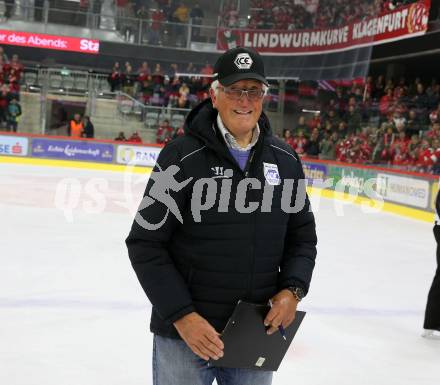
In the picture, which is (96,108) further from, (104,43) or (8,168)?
(8,168)

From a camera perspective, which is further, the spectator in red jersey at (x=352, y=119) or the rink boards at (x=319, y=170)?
the spectator in red jersey at (x=352, y=119)

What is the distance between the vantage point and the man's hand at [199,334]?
1644 mm

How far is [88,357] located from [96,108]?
14.9 m

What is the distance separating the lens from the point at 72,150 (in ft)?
54.7

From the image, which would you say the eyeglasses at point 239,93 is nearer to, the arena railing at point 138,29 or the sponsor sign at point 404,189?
the sponsor sign at point 404,189

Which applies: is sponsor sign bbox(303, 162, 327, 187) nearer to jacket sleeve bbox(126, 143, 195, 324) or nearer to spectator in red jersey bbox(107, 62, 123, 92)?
spectator in red jersey bbox(107, 62, 123, 92)

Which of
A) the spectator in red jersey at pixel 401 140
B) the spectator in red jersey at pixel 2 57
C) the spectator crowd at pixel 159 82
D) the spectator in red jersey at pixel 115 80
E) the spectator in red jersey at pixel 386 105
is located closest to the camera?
the spectator in red jersey at pixel 401 140

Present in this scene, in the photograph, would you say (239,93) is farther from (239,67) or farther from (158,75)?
(158,75)

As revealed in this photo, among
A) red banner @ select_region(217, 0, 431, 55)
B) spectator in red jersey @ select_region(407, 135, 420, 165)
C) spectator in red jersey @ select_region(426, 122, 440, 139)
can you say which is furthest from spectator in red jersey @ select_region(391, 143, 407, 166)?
red banner @ select_region(217, 0, 431, 55)

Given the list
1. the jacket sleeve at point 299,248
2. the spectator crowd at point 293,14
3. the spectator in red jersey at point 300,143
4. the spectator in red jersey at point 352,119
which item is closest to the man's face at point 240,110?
the jacket sleeve at point 299,248

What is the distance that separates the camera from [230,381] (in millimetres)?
1828

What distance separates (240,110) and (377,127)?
14489 mm

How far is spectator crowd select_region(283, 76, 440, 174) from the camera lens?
12.3 metres

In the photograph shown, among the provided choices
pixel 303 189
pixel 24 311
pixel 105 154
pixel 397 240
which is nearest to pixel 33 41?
pixel 105 154
